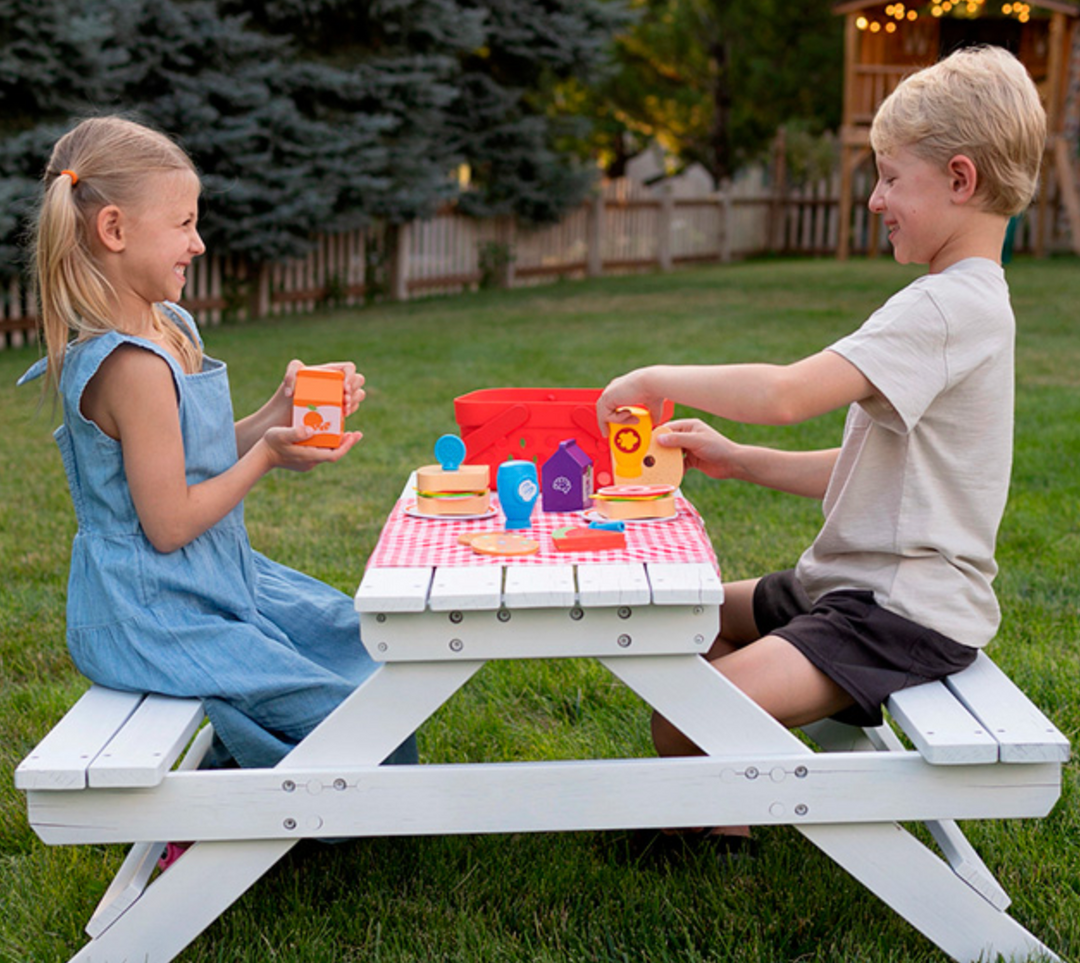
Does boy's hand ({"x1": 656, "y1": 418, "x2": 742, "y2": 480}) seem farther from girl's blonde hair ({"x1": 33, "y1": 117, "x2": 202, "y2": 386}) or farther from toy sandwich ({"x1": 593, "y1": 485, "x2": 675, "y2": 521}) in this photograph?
girl's blonde hair ({"x1": 33, "y1": 117, "x2": 202, "y2": 386})

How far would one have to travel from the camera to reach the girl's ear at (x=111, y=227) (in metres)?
2.31

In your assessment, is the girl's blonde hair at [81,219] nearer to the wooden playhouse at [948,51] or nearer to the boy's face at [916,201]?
the boy's face at [916,201]

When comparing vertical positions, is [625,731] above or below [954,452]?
below

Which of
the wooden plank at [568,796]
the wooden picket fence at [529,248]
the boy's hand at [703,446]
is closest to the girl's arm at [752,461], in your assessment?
the boy's hand at [703,446]

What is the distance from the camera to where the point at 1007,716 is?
2.09 m

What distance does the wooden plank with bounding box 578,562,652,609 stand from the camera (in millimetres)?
1936

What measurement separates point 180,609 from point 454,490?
53cm

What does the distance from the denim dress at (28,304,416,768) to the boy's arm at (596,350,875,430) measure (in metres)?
0.79

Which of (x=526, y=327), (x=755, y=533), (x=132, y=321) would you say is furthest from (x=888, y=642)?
(x=526, y=327)

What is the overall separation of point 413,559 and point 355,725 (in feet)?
0.92

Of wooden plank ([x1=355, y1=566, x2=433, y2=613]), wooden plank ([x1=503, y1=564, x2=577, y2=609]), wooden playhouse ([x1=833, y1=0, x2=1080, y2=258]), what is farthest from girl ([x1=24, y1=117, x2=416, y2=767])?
wooden playhouse ([x1=833, y1=0, x2=1080, y2=258])

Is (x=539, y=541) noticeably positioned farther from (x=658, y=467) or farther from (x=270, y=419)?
(x=270, y=419)

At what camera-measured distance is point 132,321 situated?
93.1 inches

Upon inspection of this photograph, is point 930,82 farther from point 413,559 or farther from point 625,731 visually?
point 625,731
